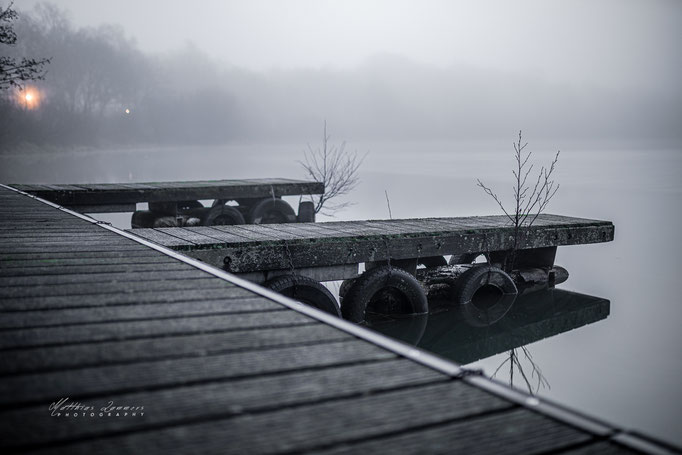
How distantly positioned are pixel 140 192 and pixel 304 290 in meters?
7.29

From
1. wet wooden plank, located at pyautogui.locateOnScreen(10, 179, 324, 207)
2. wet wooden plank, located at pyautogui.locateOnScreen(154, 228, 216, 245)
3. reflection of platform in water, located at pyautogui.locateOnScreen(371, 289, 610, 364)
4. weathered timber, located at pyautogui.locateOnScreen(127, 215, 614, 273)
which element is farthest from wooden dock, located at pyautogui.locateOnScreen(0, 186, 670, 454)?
wet wooden plank, located at pyautogui.locateOnScreen(10, 179, 324, 207)

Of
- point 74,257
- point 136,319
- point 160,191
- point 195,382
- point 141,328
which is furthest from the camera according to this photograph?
point 160,191

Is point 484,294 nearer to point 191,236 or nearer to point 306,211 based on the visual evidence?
point 191,236

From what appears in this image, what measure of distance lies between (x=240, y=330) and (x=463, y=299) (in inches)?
266

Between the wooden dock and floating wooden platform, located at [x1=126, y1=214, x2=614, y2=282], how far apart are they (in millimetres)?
3736

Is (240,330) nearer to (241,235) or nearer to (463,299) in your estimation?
(241,235)

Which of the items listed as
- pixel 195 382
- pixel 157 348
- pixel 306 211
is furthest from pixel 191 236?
pixel 306 211

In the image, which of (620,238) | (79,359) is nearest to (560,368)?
(79,359)

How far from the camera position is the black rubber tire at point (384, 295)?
791cm

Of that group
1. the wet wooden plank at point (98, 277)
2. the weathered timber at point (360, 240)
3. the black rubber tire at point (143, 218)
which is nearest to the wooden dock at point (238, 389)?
the wet wooden plank at point (98, 277)

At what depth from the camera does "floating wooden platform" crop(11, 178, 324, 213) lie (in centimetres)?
1254

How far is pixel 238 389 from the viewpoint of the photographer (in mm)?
2027

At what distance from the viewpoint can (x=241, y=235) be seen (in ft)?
25.0

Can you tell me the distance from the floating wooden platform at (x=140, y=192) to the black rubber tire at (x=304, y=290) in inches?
266
